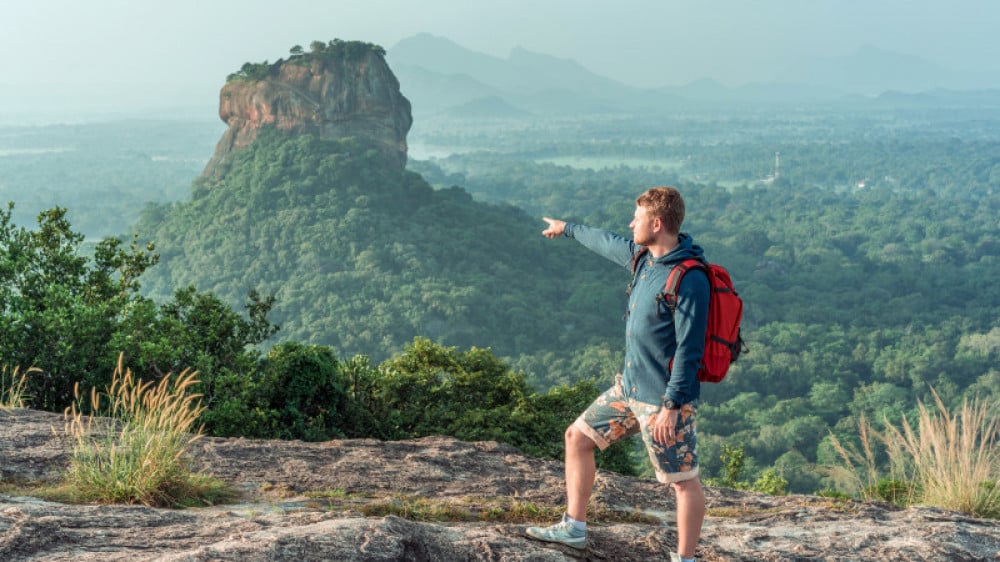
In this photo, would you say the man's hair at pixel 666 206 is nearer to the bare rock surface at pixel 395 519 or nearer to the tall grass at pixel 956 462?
the bare rock surface at pixel 395 519

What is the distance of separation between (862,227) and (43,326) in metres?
116

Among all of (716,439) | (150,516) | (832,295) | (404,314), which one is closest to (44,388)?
(150,516)

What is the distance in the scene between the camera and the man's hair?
405cm

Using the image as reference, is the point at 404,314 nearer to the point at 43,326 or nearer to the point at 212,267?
the point at 212,267

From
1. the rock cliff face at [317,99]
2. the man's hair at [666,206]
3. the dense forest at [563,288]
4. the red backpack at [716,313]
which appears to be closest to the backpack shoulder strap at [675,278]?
the red backpack at [716,313]

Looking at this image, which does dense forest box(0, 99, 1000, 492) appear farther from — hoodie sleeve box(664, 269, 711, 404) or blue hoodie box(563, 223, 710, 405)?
hoodie sleeve box(664, 269, 711, 404)

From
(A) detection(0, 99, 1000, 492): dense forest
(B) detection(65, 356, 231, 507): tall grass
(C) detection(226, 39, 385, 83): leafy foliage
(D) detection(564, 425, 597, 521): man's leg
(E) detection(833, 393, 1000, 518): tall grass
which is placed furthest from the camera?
(C) detection(226, 39, 385, 83): leafy foliage

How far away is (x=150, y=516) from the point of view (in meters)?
4.66

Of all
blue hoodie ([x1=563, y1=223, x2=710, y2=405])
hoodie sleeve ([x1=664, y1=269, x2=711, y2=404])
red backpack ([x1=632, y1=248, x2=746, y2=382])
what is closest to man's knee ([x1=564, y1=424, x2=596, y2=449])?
blue hoodie ([x1=563, y1=223, x2=710, y2=405])

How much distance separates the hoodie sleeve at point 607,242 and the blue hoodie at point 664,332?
0.03m

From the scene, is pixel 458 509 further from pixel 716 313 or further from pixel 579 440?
pixel 716 313

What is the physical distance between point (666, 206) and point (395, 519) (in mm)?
2094

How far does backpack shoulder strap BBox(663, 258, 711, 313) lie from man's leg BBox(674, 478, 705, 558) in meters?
0.89

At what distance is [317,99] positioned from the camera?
7088 cm
